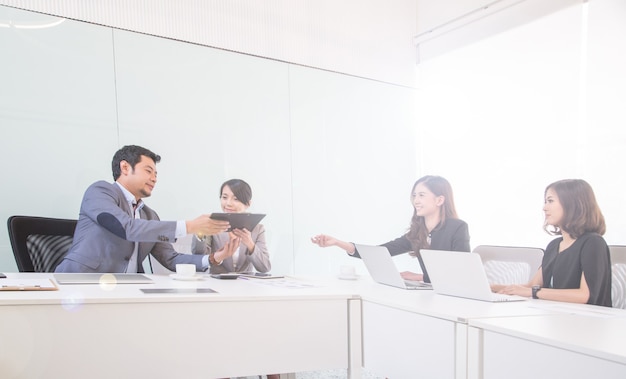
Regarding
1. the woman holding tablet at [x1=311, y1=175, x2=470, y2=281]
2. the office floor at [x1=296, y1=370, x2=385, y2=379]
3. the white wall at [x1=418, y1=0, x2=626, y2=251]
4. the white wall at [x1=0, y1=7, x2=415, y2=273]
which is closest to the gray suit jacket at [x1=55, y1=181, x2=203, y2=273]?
the white wall at [x1=0, y1=7, x2=415, y2=273]

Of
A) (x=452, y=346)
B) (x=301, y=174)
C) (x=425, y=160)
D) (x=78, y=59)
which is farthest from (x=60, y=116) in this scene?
(x=425, y=160)

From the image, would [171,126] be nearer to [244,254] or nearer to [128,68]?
[128,68]

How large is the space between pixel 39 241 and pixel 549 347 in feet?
8.53

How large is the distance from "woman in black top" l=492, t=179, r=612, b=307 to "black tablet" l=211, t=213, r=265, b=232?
130cm

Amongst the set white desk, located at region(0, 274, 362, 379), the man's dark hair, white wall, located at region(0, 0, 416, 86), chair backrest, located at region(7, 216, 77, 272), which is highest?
white wall, located at region(0, 0, 416, 86)

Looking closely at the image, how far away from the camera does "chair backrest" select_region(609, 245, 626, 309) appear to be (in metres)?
2.27

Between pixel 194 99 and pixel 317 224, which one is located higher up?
pixel 194 99

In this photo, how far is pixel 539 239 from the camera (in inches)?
159

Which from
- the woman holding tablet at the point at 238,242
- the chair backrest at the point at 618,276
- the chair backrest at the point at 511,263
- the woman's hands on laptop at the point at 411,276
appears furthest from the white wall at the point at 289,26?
the chair backrest at the point at 618,276

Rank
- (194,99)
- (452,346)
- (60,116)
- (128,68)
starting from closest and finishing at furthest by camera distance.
Answer: 1. (452,346)
2. (60,116)
3. (128,68)
4. (194,99)

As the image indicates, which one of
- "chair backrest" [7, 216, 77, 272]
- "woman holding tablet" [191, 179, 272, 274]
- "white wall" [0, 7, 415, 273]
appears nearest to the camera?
"chair backrest" [7, 216, 77, 272]

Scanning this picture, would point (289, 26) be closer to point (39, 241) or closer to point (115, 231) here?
point (115, 231)

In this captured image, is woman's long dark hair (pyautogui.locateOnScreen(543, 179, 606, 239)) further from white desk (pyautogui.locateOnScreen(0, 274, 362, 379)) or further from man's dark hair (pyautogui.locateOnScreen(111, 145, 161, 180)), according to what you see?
man's dark hair (pyautogui.locateOnScreen(111, 145, 161, 180))

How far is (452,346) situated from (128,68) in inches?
120
